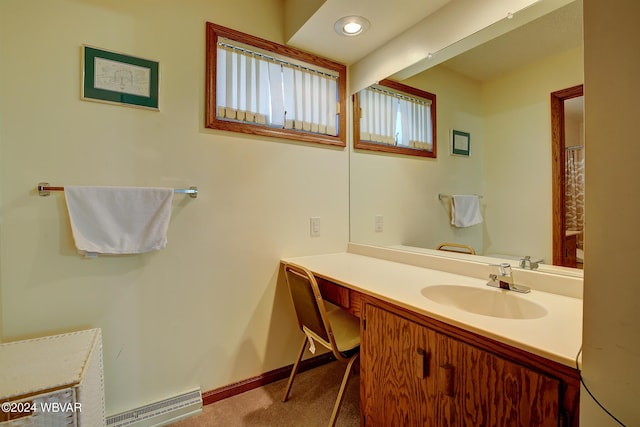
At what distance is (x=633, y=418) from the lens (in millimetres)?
494

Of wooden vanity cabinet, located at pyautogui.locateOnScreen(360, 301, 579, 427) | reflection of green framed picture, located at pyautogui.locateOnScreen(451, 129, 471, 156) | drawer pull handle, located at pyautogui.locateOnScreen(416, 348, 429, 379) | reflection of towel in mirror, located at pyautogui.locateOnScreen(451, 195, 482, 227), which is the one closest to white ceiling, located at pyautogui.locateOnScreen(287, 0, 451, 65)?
reflection of green framed picture, located at pyautogui.locateOnScreen(451, 129, 471, 156)

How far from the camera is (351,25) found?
5.24 feet

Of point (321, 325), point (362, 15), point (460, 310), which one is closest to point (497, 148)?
point (460, 310)

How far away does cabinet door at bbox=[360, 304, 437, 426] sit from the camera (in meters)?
0.97

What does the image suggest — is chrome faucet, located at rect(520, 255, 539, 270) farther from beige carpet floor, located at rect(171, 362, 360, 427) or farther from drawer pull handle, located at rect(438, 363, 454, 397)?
beige carpet floor, located at rect(171, 362, 360, 427)

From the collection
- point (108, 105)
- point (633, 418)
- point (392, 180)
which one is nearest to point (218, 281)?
point (108, 105)

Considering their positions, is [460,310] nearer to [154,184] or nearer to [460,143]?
[460,143]

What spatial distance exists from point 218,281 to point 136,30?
1342 millimetres

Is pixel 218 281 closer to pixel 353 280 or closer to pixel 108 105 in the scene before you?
pixel 353 280

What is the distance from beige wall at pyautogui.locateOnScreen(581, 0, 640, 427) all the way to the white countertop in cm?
11

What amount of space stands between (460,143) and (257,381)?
184 centimetres

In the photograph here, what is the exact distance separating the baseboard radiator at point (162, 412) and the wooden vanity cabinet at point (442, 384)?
0.91 meters

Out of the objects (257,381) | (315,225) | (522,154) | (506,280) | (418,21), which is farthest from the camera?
(315,225)

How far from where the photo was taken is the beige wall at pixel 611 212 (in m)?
0.50
